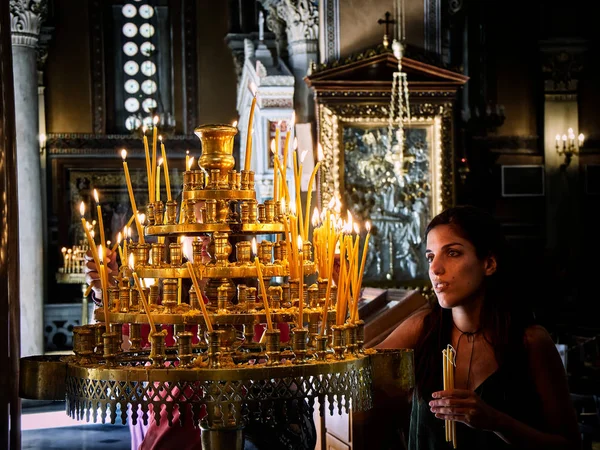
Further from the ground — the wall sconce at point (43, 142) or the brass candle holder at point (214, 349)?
the wall sconce at point (43, 142)

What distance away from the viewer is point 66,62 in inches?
669

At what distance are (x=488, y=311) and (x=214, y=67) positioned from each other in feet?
50.3

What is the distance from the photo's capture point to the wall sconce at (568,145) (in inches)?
610

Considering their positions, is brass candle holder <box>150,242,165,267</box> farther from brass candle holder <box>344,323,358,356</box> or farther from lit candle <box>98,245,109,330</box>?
brass candle holder <box>344,323,358,356</box>

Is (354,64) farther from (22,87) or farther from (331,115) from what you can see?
(22,87)

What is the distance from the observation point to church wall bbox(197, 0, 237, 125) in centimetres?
1734

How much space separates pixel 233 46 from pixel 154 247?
1480 centimetres

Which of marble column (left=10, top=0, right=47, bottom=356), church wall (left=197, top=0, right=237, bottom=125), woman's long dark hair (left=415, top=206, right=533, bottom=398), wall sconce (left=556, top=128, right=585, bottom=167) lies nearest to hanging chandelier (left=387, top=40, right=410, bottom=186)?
marble column (left=10, top=0, right=47, bottom=356)

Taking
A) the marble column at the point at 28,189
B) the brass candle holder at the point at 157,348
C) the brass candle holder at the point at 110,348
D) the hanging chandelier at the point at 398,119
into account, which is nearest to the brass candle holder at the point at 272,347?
the brass candle holder at the point at 157,348

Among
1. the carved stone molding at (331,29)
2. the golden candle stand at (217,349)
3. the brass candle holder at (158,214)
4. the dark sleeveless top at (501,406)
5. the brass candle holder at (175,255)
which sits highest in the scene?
the carved stone molding at (331,29)

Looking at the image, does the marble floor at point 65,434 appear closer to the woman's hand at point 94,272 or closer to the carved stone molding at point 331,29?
the carved stone molding at point 331,29

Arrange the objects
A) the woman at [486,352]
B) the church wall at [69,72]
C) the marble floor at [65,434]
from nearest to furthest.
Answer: the woman at [486,352]
the marble floor at [65,434]
the church wall at [69,72]

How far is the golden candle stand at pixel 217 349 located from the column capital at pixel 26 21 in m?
9.96

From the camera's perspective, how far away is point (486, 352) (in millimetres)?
2471
